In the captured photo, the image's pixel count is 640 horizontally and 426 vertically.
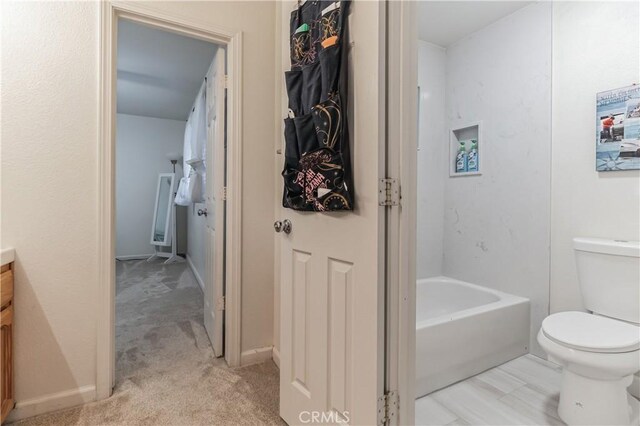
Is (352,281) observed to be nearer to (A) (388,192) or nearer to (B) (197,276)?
(A) (388,192)

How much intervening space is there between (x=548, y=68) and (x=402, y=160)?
184 cm

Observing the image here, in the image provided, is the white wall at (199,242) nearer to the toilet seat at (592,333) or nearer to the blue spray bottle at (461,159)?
the blue spray bottle at (461,159)

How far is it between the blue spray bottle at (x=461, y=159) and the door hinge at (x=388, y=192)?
1.90 metres

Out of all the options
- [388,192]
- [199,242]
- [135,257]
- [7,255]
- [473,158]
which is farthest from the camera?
[135,257]

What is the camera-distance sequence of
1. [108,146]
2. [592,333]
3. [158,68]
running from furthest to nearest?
[158,68], [108,146], [592,333]

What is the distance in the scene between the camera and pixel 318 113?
1.13m

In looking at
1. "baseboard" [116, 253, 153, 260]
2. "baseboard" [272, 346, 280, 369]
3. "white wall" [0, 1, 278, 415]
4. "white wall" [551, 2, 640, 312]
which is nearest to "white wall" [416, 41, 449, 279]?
"white wall" [551, 2, 640, 312]

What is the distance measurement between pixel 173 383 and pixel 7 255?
1015 millimetres

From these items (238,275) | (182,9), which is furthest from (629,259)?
(182,9)

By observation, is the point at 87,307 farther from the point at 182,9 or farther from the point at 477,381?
the point at 477,381

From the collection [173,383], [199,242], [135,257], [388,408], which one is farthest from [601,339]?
[135,257]

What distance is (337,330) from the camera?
46.8 inches

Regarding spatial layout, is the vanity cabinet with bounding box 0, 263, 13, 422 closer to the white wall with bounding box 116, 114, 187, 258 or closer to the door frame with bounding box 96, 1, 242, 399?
the door frame with bounding box 96, 1, 242, 399

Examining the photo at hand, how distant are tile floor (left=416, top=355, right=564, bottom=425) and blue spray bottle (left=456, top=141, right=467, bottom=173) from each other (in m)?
1.50
